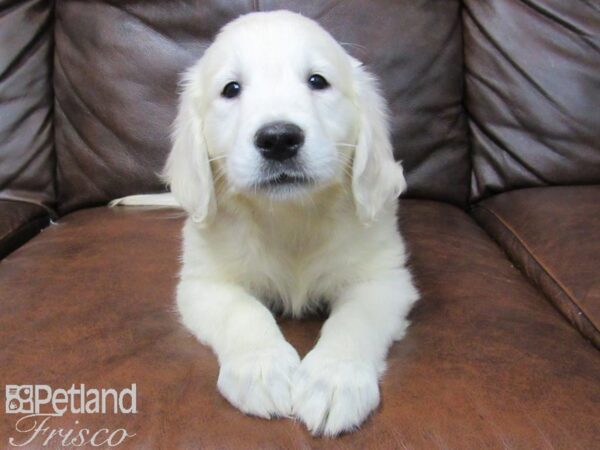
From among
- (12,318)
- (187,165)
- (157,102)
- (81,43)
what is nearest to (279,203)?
(187,165)

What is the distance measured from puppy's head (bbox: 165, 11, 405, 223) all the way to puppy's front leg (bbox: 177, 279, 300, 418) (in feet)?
0.56

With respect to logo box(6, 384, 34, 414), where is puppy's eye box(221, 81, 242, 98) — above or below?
above

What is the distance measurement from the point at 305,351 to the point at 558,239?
0.72 m

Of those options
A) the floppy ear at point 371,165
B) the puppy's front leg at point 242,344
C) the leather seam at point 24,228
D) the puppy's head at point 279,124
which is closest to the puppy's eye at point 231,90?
the puppy's head at point 279,124

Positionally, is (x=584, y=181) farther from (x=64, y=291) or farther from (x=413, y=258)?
(x=64, y=291)

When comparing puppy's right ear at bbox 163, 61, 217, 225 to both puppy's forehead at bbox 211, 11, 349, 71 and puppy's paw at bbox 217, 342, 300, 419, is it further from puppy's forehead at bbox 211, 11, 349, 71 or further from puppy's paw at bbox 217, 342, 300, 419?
puppy's paw at bbox 217, 342, 300, 419

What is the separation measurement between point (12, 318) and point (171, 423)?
1.59 ft

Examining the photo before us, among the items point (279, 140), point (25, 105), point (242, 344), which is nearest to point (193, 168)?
point (279, 140)

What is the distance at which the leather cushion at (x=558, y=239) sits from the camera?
116 centimetres

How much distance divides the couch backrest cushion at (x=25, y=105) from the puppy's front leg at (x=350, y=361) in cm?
119

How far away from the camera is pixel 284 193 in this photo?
1.07m

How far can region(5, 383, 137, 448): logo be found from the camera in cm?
81

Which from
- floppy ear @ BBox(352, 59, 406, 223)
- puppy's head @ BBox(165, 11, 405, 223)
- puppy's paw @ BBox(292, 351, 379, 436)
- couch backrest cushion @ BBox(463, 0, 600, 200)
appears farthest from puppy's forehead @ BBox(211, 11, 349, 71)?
couch backrest cushion @ BBox(463, 0, 600, 200)

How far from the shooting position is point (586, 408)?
0.85 metres
